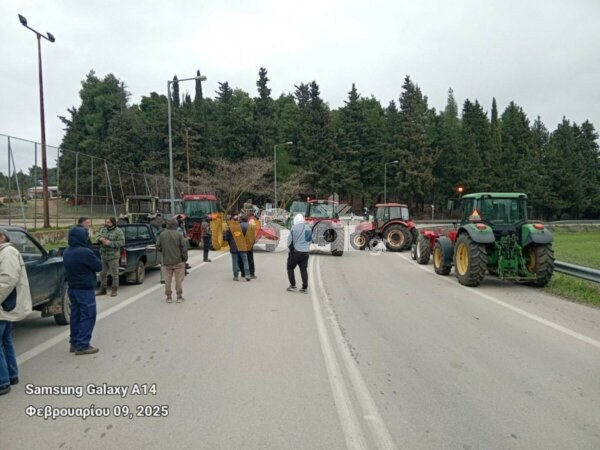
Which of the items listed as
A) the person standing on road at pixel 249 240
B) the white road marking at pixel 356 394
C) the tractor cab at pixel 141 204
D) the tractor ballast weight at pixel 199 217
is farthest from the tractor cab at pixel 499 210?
the tractor cab at pixel 141 204

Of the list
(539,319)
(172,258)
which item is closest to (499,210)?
(539,319)

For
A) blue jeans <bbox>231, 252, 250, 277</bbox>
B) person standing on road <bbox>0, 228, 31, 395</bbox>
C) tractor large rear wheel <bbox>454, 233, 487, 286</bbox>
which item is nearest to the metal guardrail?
tractor large rear wheel <bbox>454, 233, 487, 286</bbox>

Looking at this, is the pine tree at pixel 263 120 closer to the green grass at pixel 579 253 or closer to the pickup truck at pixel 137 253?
the green grass at pixel 579 253

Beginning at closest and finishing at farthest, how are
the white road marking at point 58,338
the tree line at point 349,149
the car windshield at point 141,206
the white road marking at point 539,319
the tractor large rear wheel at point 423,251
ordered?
the white road marking at point 58,338, the white road marking at point 539,319, the tractor large rear wheel at point 423,251, the car windshield at point 141,206, the tree line at point 349,149

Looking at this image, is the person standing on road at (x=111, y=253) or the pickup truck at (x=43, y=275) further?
the person standing on road at (x=111, y=253)

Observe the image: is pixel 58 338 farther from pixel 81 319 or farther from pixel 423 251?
pixel 423 251

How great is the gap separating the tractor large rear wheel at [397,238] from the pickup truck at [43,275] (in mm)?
17001

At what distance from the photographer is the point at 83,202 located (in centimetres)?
2503

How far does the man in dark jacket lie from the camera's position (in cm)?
→ 636

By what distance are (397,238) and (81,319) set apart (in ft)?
60.3

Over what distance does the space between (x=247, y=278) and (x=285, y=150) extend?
207ft

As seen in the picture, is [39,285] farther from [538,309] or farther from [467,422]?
[538,309]

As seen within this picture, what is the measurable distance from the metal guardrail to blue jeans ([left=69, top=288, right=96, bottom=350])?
10156 millimetres

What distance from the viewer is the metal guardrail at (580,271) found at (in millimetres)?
10695
